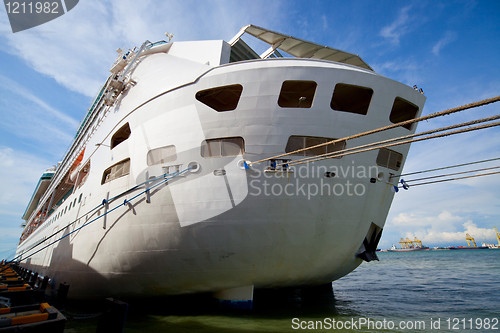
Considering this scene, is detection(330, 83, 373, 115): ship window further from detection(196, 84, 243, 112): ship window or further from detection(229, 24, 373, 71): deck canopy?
detection(229, 24, 373, 71): deck canopy

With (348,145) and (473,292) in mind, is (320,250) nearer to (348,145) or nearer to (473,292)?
(348,145)

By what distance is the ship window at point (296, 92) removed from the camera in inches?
316

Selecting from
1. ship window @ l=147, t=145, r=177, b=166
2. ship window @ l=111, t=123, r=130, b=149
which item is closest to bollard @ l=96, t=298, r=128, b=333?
ship window @ l=147, t=145, r=177, b=166

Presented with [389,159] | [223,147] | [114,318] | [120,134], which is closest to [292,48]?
[389,159]

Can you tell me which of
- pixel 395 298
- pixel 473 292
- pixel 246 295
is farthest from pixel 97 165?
pixel 473 292

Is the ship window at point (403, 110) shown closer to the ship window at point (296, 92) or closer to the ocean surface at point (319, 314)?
the ship window at point (296, 92)

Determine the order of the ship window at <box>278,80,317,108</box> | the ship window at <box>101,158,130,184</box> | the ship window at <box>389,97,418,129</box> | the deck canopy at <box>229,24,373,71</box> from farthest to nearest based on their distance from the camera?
the deck canopy at <box>229,24,373,71</box> → the ship window at <box>101,158,130,184</box> → the ship window at <box>389,97,418,129</box> → the ship window at <box>278,80,317,108</box>

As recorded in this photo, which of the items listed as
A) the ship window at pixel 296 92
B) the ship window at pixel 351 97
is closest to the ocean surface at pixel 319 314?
the ship window at pixel 296 92

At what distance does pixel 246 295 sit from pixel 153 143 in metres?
5.71

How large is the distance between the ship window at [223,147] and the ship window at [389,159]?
445 centimetres

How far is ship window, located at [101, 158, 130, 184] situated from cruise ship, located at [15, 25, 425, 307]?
0.18 metres

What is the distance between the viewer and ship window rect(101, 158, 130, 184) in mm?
9436

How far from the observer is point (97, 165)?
11.6 m

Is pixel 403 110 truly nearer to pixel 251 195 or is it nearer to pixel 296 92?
pixel 296 92
